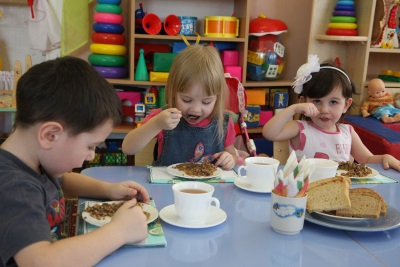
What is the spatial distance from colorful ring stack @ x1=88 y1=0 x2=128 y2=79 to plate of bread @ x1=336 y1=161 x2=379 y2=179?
75.2 inches

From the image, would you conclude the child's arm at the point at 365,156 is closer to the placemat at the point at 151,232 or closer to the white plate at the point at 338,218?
the white plate at the point at 338,218

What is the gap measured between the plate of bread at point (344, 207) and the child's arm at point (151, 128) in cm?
51

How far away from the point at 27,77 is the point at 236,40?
2.30 m

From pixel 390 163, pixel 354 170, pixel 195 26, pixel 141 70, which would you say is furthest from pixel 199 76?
pixel 195 26

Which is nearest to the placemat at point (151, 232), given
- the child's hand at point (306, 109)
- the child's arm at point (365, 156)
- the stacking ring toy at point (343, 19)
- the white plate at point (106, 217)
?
the white plate at point (106, 217)

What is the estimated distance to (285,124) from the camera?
1796mm

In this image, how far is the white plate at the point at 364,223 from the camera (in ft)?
3.08

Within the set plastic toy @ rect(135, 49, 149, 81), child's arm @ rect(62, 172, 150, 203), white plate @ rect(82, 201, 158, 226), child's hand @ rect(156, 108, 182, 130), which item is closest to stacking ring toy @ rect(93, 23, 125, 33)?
plastic toy @ rect(135, 49, 149, 81)

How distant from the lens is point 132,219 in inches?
33.6

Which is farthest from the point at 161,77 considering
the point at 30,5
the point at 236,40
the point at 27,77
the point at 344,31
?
the point at 27,77

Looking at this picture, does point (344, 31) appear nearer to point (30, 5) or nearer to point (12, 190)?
point (30, 5)

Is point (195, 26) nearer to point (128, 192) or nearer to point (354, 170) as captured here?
point (354, 170)

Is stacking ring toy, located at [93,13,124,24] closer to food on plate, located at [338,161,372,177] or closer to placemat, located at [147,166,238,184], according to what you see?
placemat, located at [147,166,238,184]

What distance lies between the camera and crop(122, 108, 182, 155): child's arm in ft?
4.45
